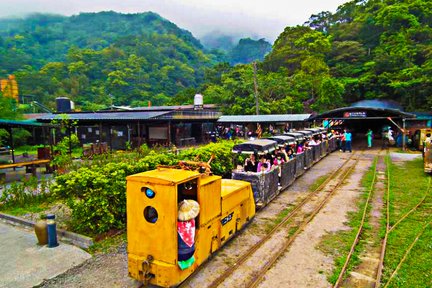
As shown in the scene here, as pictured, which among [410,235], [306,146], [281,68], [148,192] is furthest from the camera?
[281,68]

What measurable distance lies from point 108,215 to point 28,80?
78.7 meters

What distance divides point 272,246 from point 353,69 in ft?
167

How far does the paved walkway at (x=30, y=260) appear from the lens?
241 inches

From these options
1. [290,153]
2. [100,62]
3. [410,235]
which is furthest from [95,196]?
[100,62]

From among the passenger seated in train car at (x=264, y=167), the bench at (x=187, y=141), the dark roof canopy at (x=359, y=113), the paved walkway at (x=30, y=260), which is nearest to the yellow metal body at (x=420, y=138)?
the dark roof canopy at (x=359, y=113)

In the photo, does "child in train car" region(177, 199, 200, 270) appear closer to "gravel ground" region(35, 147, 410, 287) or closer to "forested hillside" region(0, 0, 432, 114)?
"gravel ground" region(35, 147, 410, 287)

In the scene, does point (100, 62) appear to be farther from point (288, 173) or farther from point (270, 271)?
point (270, 271)

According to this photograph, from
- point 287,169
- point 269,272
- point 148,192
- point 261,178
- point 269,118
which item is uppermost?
point 269,118

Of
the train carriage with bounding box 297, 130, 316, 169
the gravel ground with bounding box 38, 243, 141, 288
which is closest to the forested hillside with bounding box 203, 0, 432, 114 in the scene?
the train carriage with bounding box 297, 130, 316, 169

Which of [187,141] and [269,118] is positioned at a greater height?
[269,118]

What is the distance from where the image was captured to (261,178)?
33.4 ft

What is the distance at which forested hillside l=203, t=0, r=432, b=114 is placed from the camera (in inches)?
1618

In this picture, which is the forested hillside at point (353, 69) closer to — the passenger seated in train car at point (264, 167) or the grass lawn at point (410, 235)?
the grass lawn at point (410, 235)

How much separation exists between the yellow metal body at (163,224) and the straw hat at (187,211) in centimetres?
18
